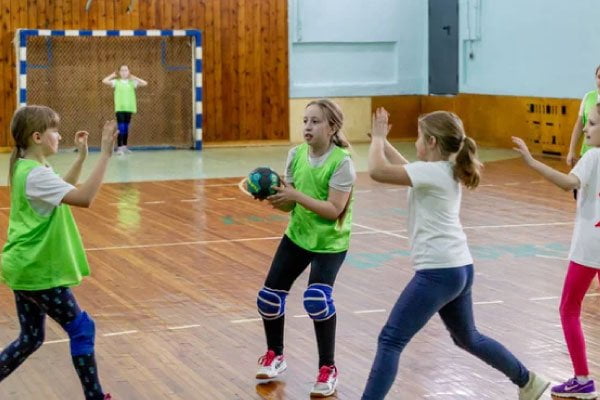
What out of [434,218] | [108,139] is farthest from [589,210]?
[108,139]

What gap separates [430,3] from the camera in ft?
75.0

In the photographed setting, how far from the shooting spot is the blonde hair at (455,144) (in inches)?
194

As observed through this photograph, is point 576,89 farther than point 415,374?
Yes

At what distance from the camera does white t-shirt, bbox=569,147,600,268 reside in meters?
5.46

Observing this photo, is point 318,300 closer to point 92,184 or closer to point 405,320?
point 405,320

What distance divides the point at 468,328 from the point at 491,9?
1653 centimetres

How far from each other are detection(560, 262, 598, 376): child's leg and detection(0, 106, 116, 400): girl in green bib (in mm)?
2348

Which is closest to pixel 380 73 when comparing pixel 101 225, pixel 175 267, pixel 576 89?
pixel 576 89

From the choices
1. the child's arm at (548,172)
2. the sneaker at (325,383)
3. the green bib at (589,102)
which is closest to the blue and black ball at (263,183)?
the sneaker at (325,383)

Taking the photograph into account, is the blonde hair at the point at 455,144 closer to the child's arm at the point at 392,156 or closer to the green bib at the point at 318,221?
the child's arm at the point at 392,156

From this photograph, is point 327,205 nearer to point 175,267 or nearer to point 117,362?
point 117,362

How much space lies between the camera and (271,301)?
5746 mm

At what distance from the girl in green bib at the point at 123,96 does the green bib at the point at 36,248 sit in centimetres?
1512

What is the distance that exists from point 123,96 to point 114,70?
49.7 inches
